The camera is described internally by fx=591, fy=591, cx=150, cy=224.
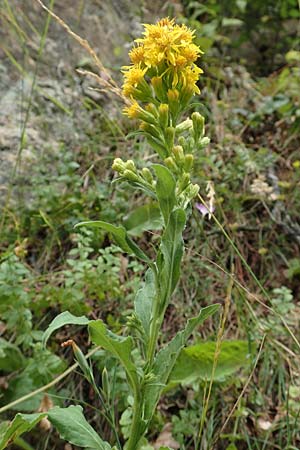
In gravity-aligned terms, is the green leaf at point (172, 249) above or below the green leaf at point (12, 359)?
above

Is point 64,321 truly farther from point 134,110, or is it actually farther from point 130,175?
point 134,110

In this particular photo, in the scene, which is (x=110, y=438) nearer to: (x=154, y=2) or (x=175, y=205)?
(x=175, y=205)

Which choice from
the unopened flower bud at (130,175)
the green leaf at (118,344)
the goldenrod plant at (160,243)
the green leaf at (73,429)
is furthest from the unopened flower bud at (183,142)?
the green leaf at (73,429)

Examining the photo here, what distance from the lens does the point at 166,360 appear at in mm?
1097

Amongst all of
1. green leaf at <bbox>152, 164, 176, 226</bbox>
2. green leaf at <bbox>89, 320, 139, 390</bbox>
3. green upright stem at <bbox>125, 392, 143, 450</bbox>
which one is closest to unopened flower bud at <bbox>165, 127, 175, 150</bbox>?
green leaf at <bbox>152, 164, 176, 226</bbox>

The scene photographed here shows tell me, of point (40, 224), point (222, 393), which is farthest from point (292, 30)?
point (222, 393)

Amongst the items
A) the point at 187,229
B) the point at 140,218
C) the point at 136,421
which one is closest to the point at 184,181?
the point at 136,421

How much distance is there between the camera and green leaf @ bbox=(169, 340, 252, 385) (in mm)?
1598

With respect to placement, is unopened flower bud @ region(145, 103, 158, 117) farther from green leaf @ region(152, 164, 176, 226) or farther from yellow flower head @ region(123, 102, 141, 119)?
green leaf @ region(152, 164, 176, 226)

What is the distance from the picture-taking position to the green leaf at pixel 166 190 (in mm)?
1026

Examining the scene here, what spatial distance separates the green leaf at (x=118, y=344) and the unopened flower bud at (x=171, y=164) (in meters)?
0.32

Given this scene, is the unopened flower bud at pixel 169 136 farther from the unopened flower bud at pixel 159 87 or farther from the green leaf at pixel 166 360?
the green leaf at pixel 166 360

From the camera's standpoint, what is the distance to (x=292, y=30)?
3.51 meters

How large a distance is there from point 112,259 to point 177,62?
856 millimetres
